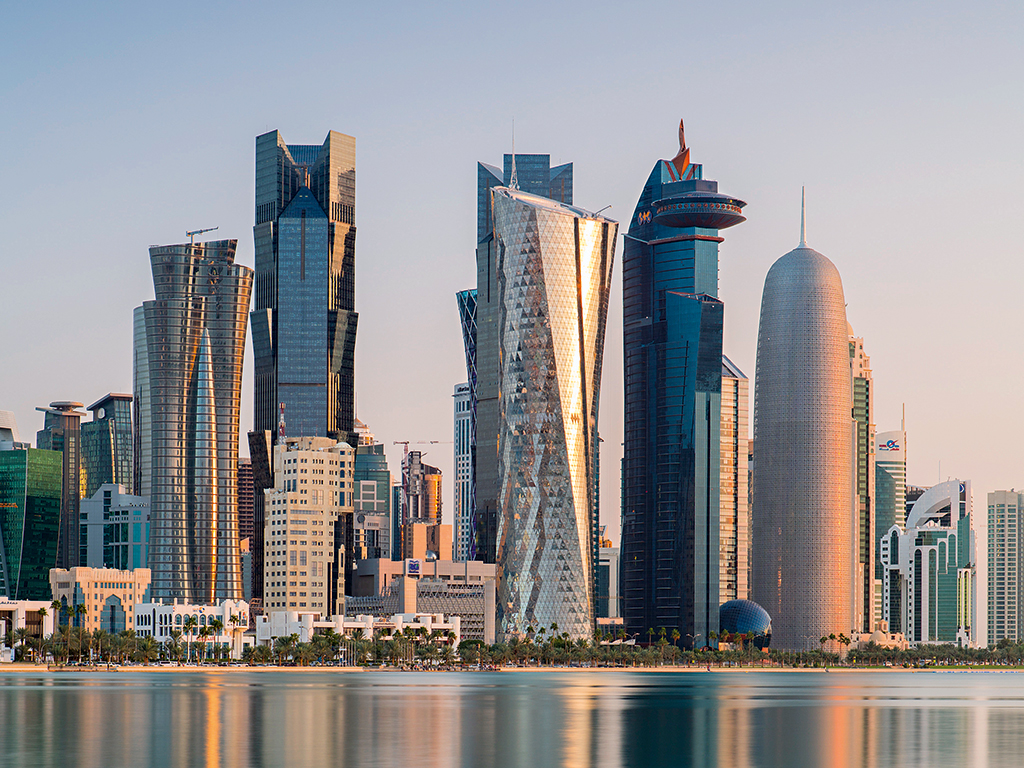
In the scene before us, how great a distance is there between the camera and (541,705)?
143875 millimetres

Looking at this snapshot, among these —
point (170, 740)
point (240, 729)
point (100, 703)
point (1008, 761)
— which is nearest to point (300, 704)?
point (100, 703)

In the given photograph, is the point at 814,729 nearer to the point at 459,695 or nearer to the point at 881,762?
the point at 881,762

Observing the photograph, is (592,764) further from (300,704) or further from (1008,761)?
(300,704)

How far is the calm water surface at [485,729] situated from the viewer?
8756 cm

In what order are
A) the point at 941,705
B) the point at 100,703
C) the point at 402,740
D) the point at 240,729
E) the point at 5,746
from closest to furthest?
the point at 5,746, the point at 402,740, the point at 240,729, the point at 100,703, the point at 941,705

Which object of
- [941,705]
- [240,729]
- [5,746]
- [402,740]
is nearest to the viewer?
[5,746]

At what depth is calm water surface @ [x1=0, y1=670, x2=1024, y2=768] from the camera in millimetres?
87562

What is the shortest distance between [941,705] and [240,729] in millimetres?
84131

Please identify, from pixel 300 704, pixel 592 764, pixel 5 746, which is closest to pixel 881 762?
pixel 592 764

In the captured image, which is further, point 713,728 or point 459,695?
point 459,695

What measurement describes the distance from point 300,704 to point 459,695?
27630mm

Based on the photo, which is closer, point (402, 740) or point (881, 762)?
point (881, 762)

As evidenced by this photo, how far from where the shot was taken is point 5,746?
9119 cm

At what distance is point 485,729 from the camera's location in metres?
109
